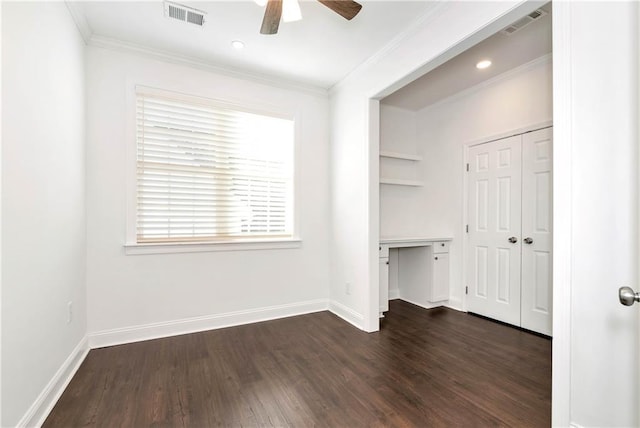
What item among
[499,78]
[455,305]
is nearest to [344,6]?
[499,78]

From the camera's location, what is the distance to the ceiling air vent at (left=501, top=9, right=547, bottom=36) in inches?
88.9

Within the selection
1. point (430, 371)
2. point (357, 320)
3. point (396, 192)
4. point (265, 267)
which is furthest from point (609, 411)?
point (396, 192)

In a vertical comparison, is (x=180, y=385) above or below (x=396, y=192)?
below

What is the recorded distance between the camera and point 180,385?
2094 mm

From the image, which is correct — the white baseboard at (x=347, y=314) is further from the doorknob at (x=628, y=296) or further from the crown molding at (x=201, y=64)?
the crown molding at (x=201, y=64)

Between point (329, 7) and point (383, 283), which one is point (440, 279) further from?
point (329, 7)

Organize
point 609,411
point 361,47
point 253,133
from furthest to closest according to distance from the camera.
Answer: point 253,133, point 361,47, point 609,411

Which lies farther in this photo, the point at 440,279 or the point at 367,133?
the point at 440,279

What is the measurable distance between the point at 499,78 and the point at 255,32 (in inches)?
108

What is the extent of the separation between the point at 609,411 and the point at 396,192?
128 inches

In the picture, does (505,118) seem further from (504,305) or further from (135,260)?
(135,260)

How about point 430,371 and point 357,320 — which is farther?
point 357,320

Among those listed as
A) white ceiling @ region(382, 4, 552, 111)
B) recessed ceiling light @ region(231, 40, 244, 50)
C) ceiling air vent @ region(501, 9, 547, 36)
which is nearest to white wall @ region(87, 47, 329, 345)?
recessed ceiling light @ region(231, 40, 244, 50)

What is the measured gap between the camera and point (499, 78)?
338 cm
